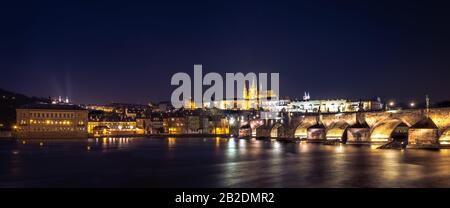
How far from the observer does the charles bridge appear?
140ft

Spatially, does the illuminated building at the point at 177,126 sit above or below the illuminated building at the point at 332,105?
below

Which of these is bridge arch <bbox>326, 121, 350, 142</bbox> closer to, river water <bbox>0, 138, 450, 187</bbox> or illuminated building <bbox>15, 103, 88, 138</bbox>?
river water <bbox>0, 138, 450, 187</bbox>

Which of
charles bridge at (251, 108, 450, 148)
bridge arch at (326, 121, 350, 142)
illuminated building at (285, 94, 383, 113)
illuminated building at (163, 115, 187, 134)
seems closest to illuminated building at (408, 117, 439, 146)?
charles bridge at (251, 108, 450, 148)

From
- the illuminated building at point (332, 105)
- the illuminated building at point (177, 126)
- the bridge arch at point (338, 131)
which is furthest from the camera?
the illuminated building at point (332, 105)

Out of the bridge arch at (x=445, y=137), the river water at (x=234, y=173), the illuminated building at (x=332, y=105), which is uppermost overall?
Result: the illuminated building at (x=332, y=105)

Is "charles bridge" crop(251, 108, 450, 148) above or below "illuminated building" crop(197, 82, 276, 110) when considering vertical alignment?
below

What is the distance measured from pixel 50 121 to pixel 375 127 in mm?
60827

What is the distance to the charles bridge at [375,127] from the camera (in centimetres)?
4275

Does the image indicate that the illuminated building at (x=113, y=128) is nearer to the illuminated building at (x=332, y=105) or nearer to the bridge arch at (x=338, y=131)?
the illuminated building at (x=332, y=105)

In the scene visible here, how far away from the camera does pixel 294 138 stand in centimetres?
7806

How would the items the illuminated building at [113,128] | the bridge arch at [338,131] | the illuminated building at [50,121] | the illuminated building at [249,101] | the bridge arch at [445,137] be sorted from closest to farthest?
1. the bridge arch at [445,137]
2. the bridge arch at [338,131]
3. the illuminated building at [50,121]
4. the illuminated building at [113,128]
5. the illuminated building at [249,101]

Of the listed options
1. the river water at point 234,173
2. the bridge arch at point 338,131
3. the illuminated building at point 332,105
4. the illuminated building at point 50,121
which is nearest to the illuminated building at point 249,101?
the illuminated building at point 332,105
